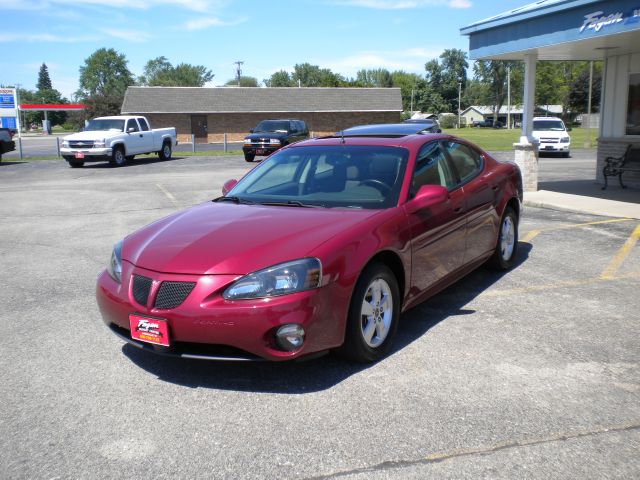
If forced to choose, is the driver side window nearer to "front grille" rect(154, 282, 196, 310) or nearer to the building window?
"front grille" rect(154, 282, 196, 310)

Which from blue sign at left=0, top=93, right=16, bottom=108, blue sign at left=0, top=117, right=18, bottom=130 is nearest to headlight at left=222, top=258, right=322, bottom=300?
blue sign at left=0, top=93, right=16, bottom=108

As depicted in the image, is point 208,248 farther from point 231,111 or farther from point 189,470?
point 231,111

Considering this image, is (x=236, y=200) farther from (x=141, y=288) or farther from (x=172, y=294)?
(x=172, y=294)

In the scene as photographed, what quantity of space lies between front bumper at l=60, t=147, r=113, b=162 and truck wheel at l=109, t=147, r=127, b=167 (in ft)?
1.03

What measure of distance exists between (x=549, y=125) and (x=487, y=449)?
26429mm

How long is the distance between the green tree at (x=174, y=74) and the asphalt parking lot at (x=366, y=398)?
15101cm

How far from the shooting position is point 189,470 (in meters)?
3.14

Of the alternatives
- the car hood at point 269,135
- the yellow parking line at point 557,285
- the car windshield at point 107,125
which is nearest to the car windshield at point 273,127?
the car hood at point 269,135

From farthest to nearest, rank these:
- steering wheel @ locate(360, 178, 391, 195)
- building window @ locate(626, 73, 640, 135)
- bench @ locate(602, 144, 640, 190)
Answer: building window @ locate(626, 73, 640, 135)
bench @ locate(602, 144, 640, 190)
steering wheel @ locate(360, 178, 391, 195)

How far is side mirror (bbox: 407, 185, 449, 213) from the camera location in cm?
489

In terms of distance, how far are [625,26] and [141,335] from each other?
9231mm

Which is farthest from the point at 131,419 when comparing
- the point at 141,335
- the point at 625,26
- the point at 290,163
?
the point at 625,26

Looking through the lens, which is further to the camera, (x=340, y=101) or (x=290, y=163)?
(x=340, y=101)

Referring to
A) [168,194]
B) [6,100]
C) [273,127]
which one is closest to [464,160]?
[168,194]
